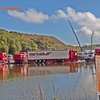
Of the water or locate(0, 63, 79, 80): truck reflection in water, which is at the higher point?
locate(0, 63, 79, 80): truck reflection in water

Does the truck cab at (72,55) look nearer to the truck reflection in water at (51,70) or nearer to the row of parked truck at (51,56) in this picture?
the row of parked truck at (51,56)

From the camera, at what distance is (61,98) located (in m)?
11.9

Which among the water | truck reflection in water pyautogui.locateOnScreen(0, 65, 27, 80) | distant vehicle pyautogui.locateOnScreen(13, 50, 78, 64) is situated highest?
distant vehicle pyautogui.locateOnScreen(13, 50, 78, 64)

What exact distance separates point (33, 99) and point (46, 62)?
139 ft

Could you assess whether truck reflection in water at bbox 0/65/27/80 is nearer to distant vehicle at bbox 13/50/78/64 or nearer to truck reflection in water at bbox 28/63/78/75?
truck reflection in water at bbox 28/63/78/75

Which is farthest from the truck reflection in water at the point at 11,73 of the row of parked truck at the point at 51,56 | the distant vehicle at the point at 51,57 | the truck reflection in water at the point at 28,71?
the distant vehicle at the point at 51,57

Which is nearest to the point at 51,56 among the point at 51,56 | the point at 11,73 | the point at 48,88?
the point at 51,56

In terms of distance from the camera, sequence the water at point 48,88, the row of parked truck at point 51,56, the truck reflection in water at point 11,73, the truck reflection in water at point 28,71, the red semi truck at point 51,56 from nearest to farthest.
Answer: the water at point 48,88 < the truck reflection in water at point 11,73 < the truck reflection in water at point 28,71 < the row of parked truck at point 51,56 < the red semi truck at point 51,56

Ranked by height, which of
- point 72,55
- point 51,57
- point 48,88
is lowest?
point 48,88

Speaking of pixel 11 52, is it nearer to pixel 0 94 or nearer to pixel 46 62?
pixel 46 62

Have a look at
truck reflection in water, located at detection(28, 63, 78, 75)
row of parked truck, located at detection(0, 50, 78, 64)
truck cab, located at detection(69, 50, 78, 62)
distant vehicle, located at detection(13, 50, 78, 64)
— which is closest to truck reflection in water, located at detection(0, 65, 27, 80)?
truck reflection in water, located at detection(28, 63, 78, 75)

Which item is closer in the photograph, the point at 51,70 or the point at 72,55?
the point at 51,70

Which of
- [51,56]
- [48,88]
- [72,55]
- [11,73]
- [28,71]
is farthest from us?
[72,55]

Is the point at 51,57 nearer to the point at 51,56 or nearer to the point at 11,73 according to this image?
the point at 51,56
